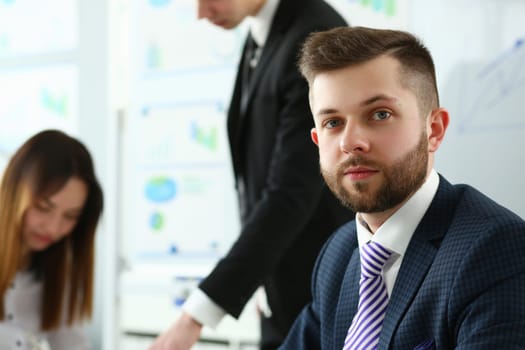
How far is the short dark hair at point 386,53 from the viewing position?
0.86 metres

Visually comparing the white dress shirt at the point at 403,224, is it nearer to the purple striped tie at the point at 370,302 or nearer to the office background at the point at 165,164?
the purple striped tie at the point at 370,302

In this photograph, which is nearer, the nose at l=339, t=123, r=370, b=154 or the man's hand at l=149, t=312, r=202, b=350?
the nose at l=339, t=123, r=370, b=154

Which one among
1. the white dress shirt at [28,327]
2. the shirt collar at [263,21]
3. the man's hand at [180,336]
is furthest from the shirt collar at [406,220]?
the white dress shirt at [28,327]

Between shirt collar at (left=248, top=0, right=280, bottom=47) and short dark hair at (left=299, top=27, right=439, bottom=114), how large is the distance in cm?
58

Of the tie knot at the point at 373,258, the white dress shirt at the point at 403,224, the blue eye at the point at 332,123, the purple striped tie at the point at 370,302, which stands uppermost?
the blue eye at the point at 332,123

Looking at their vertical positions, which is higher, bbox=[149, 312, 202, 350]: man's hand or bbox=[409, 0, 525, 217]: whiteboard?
bbox=[409, 0, 525, 217]: whiteboard

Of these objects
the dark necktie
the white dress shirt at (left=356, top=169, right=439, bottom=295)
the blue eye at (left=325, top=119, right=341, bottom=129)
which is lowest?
the white dress shirt at (left=356, top=169, right=439, bottom=295)

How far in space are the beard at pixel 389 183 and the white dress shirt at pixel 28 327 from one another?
1271 millimetres

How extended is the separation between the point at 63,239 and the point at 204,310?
908mm

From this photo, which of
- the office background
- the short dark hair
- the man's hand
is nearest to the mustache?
the short dark hair

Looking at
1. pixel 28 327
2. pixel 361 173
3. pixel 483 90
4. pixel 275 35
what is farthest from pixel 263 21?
pixel 28 327

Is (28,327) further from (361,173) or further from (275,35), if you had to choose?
(361,173)

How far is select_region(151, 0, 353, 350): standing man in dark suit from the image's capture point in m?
1.23

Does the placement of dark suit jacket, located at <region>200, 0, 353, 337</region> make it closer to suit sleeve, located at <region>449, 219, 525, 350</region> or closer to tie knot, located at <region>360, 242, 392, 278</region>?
tie knot, located at <region>360, 242, 392, 278</region>
